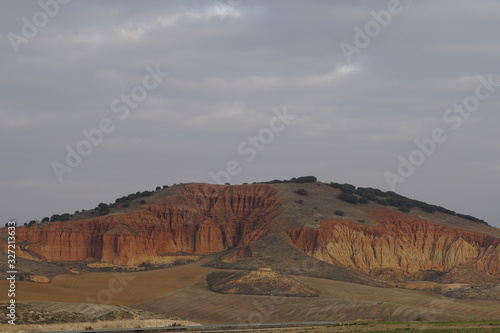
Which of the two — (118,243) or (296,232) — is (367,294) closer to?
(296,232)

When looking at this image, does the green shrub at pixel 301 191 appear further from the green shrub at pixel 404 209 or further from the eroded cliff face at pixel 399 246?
the green shrub at pixel 404 209

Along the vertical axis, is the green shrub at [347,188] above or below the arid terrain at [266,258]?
above

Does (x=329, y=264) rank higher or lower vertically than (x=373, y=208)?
lower

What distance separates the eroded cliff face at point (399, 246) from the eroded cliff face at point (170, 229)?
13.6 metres

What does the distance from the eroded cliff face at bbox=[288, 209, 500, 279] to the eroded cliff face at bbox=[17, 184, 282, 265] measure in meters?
13.6

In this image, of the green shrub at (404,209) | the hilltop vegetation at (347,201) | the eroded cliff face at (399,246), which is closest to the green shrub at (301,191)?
the hilltop vegetation at (347,201)

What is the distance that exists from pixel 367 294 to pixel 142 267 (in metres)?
51.1

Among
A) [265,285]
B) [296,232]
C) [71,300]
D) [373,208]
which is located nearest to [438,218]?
[373,208]

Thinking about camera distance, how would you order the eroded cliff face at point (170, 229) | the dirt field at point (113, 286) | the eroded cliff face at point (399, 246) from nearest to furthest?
the dirt field at point (113, 286)
the eroded cliff face at point (399, 246)
the eroded cliff face at point (170, 229)

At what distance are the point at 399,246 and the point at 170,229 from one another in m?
48.7

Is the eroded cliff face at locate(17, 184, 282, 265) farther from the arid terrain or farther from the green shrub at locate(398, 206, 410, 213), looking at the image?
the green shrub at locate(398, 206, 410, 213)

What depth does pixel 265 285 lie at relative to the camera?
3610 inches

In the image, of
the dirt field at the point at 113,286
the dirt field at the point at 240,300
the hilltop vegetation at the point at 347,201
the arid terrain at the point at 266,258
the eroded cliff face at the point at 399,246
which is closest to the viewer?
the dirt field at the point at 240,300

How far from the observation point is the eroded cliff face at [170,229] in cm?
12731
